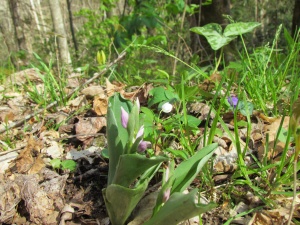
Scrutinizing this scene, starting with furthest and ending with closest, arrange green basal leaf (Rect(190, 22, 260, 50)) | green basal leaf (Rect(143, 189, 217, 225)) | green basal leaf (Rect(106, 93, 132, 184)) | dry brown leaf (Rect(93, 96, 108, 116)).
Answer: dry brown leaf (Rect(93, 96, 108, 116)), green basal leaf (Rect(190, 22, 260, 50)), green basal leaf (Rect(106, 93, 132, 184)), green basal leaf (Rect(143, 189, 217, 225))

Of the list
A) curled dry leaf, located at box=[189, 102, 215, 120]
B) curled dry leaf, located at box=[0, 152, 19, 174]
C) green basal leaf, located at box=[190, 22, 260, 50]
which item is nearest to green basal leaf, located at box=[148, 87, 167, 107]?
curled dry leaf, located at box=[189, 102, 215, 120]

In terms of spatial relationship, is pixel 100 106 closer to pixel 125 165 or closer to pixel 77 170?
pixel 77 170

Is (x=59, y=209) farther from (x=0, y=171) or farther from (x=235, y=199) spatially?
(x=235, y=199)

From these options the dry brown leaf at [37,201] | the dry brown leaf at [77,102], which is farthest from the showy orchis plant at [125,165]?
the dry brown leaf at [77,102]

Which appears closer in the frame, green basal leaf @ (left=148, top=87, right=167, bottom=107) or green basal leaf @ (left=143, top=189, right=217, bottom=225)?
green basal leaf @ (left=143, top=189, right=217, bottom=225)

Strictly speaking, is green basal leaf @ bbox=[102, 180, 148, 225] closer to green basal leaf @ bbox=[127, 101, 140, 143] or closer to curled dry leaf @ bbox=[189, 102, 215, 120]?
green basal leaf @ bbox=[127, 101, 140, 143]

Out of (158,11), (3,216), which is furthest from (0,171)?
(158,11)
